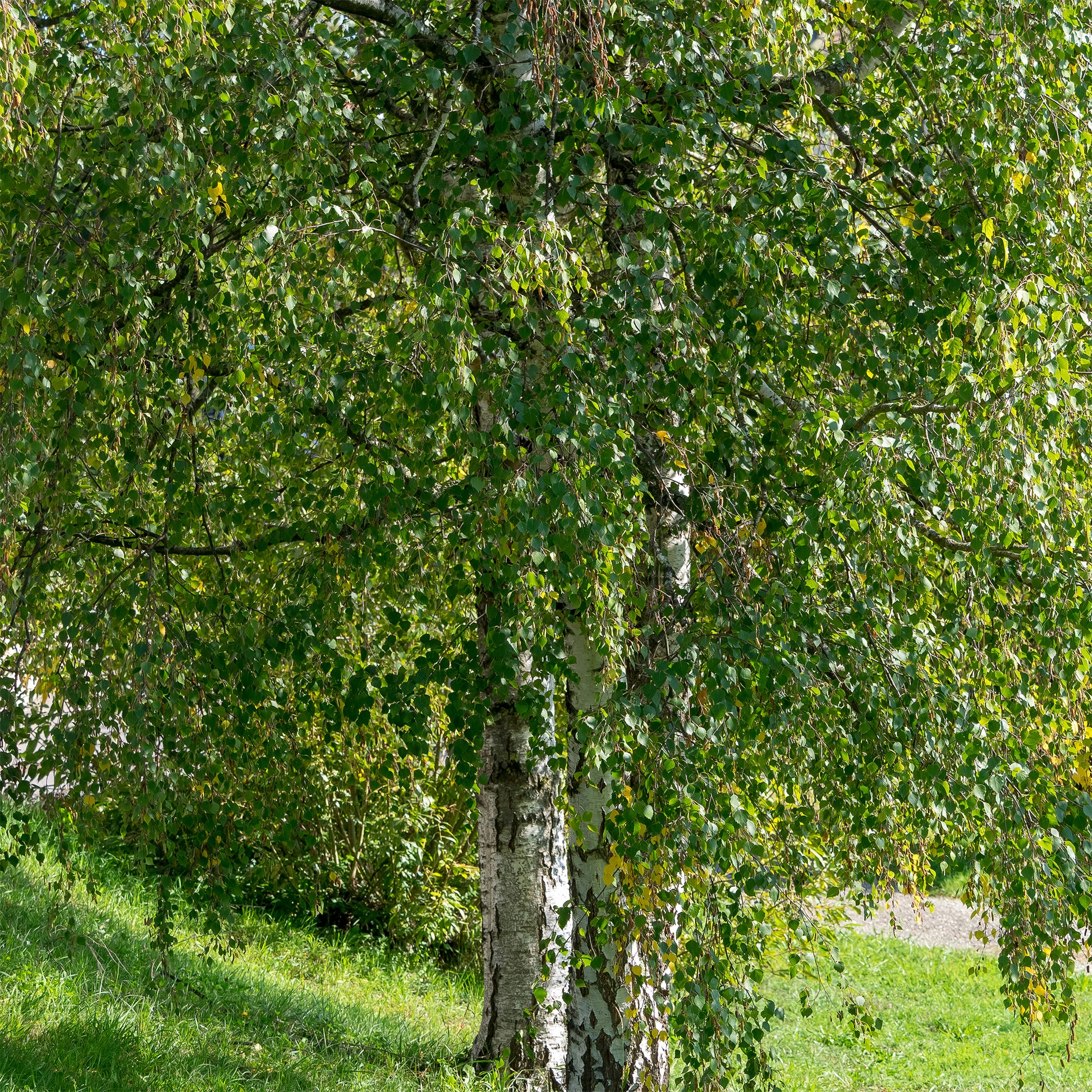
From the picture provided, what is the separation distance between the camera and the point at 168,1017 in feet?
17.3

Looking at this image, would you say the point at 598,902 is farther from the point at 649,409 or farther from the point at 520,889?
the point at 649,409

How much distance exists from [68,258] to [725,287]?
196 cm

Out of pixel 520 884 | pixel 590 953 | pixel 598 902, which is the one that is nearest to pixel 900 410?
pixel 598 902

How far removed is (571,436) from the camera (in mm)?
3037

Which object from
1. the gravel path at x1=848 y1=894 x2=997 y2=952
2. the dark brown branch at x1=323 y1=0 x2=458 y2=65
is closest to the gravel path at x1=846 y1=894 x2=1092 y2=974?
the gravel path at x1=848 y1=894 x2=997 y2=952

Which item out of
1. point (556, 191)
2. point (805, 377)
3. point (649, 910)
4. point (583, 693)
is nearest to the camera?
point (649, 910)

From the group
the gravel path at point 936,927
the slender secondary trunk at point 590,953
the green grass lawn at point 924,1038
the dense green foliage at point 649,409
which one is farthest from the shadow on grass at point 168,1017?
the gravel path at point 936,927

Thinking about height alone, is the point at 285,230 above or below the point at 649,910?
above

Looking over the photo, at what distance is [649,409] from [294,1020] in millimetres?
3956

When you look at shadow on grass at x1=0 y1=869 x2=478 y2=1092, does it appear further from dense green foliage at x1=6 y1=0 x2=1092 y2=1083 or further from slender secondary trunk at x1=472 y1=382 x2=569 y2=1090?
dense green foliage at x1=6 y1=0 x2=1092 y2=1083

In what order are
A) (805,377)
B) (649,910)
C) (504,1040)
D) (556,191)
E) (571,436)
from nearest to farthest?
(571,436) < (649,910) < (556,191) < (805,377) < (504,1040)

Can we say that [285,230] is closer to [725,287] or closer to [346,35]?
[725,287]

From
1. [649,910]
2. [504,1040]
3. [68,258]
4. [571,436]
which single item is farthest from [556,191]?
[504,1040]

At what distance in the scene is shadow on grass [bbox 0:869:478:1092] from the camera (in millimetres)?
4465
